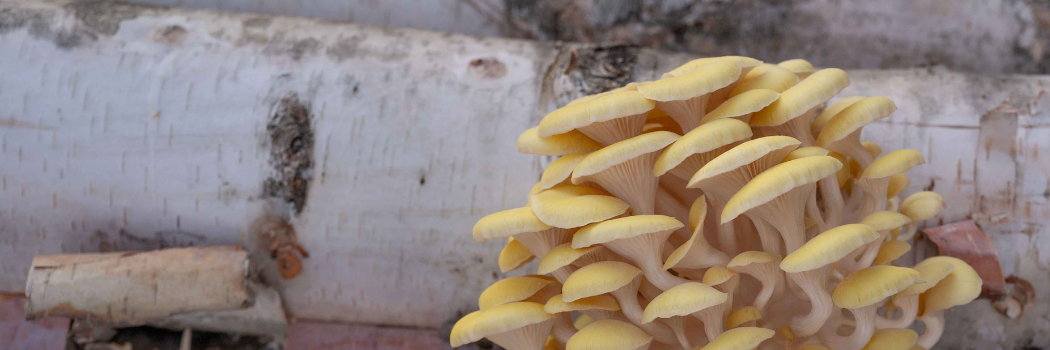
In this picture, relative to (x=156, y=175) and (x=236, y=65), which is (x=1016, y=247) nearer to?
(x=236, y=65)

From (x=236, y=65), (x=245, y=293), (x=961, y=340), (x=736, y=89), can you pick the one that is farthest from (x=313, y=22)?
(x=961, y=340)

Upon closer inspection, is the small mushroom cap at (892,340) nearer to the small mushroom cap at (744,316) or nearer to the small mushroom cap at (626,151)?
the small mushroom cap at (744,316)

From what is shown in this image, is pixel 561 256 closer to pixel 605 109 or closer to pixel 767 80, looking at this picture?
pixel 605 109

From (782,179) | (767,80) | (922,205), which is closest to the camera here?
(782,179)

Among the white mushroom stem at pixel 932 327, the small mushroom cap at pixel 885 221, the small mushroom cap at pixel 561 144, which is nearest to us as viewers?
the small mushroom cap at pixel 885 221

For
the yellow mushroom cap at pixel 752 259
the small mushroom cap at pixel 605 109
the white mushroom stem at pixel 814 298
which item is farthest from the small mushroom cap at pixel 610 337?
the small mushroom cap at pixel 605 109

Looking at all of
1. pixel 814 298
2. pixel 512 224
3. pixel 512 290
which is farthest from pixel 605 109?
pixel 814 298
